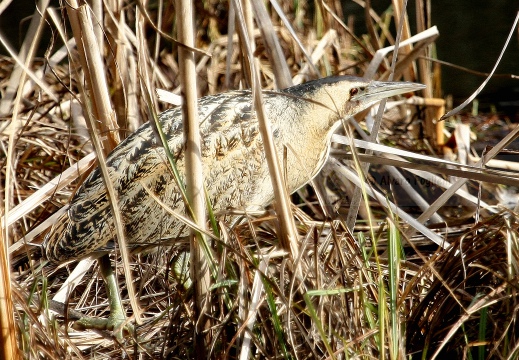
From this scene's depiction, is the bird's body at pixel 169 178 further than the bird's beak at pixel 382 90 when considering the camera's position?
No

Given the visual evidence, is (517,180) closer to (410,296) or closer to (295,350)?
(410,296)

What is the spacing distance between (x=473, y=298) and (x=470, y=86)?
291cm

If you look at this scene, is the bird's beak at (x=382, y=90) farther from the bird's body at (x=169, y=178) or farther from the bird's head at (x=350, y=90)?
the bird's body at (x=169, y=178)

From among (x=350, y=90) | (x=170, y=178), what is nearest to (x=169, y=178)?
(x=170, y=178)

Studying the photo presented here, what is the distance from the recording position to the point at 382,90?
202 cm

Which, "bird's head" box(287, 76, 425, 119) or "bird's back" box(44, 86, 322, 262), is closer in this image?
"bird's back" box(44, 86, 322, 262)

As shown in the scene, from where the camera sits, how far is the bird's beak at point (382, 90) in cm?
200

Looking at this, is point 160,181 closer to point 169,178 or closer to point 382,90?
Result: point 169,178

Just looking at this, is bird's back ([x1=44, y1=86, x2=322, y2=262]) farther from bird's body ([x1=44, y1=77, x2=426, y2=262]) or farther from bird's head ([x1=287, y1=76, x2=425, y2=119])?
bird's head ([x1=287, y1=76, x2=425, y2=119])

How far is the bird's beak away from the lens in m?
2.00

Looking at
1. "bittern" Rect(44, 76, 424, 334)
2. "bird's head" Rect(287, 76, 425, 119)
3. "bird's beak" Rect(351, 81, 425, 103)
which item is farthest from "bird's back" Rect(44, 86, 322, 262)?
"bird's beak" Rect(351, 81, 425, 103)

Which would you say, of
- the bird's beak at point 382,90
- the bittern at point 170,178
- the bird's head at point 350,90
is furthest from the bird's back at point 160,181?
the bird's beak at point 382,90

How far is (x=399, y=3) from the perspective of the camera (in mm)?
2365

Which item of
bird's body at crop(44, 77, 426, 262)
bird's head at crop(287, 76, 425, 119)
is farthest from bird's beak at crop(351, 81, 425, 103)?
bird's body at crop(44, 77, 426, 262)
